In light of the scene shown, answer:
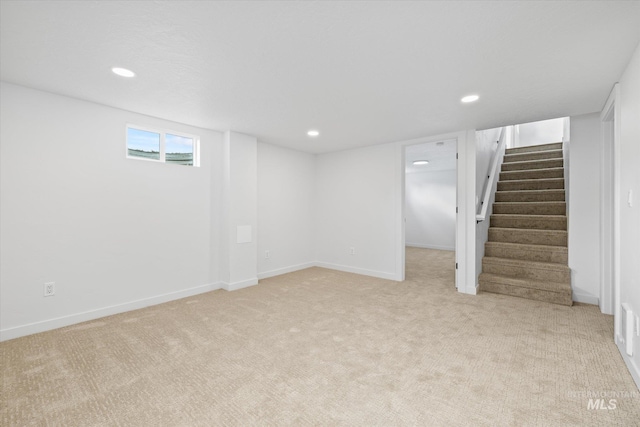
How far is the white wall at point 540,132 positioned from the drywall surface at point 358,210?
4.56 metres

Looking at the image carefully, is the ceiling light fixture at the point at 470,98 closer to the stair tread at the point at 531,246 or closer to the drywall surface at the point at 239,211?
the stair tread at the point at 531,246

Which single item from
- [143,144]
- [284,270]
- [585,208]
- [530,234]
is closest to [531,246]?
[530,234]

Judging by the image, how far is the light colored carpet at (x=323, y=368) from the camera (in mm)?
1632

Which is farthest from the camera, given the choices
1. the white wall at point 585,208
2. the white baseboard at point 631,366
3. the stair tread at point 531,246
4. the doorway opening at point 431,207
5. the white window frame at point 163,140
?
the doorway opening at point 431,207

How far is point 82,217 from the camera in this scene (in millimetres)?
2980

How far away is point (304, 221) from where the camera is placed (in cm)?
568

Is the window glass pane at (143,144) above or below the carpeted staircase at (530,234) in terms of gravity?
above

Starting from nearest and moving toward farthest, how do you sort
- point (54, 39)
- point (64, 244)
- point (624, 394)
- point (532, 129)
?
point (624, 394), point (54, 39), point (64, 244), point (532, 129)

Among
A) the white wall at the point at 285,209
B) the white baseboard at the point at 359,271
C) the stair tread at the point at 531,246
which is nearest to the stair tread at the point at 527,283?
the stair tread at the point at 531,246

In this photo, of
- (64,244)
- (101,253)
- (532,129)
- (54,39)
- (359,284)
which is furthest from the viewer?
(532,129)

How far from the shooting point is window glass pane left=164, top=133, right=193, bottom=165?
3.74 metres

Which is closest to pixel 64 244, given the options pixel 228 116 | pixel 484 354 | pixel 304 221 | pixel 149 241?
pixel 149 241

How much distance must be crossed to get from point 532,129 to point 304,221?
6.29 meters

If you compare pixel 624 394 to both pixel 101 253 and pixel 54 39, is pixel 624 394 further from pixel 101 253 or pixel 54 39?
pixel 101 253
